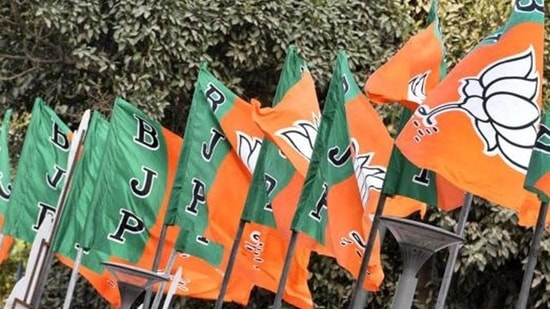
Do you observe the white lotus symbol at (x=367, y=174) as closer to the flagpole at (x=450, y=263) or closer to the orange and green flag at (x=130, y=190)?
the flagpole at (x=450, y=263)

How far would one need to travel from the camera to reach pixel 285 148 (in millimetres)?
9273

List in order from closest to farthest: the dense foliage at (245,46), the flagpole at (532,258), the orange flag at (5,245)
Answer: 1. the flagpole at (532,258)
2. the orange flag at (5,245)
3. the dense foliage at (245,46)

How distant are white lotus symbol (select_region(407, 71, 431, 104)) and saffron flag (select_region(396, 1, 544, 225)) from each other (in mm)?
798

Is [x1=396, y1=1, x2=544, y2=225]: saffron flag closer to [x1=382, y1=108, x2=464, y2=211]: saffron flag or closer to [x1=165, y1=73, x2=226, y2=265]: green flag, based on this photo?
[x1=382, y1=108, x2=464, y2=211]: saffron flag

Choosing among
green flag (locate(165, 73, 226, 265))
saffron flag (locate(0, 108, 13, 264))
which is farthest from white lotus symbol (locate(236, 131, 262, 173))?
saffron flag (locate(0, 108, 13, 264))

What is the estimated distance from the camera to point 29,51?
13688 millimetres

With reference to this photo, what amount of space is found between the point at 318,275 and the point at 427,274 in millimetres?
990

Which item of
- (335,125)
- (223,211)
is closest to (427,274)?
(223,211)

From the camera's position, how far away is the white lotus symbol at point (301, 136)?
30.5ft

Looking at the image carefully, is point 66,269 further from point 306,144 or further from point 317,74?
point 306,144

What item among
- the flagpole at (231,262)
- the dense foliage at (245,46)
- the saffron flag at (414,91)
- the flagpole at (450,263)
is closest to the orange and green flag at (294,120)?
the flagpole at (231,262)

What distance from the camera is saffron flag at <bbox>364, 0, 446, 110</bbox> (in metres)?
8.39

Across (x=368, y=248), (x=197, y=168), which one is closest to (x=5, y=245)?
(x=197, y=168)

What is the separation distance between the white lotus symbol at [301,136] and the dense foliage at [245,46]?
9.68 feet
